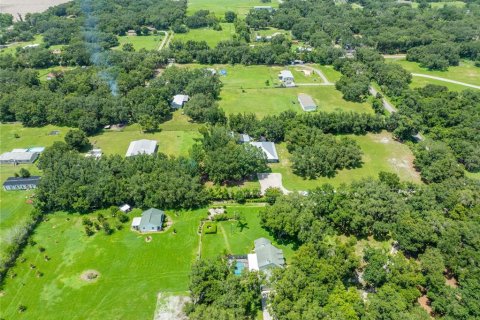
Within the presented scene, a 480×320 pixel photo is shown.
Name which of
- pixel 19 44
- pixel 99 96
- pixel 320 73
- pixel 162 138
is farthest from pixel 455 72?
pixel 19 44

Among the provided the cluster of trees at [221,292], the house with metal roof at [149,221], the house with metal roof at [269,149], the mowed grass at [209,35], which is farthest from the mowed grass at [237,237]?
the mowed grass at [209,35]

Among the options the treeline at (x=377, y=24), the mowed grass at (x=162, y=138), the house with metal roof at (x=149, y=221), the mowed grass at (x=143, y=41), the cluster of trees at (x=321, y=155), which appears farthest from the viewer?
the mowed grass at (x=143, y=41)

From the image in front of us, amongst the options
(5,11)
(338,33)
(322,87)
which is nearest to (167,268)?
(322,87)

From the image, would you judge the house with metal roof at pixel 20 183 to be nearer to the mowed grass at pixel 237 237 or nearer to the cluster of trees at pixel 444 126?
the mowed grass at pixel 237 237

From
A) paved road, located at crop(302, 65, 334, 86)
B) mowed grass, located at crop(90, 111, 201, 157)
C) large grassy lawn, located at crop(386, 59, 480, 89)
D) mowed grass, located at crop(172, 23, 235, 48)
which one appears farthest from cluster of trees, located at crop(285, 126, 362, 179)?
mowed grass, located at crop(172, 23, 235, 48)

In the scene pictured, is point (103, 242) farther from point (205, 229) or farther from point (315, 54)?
point (315, 54)
